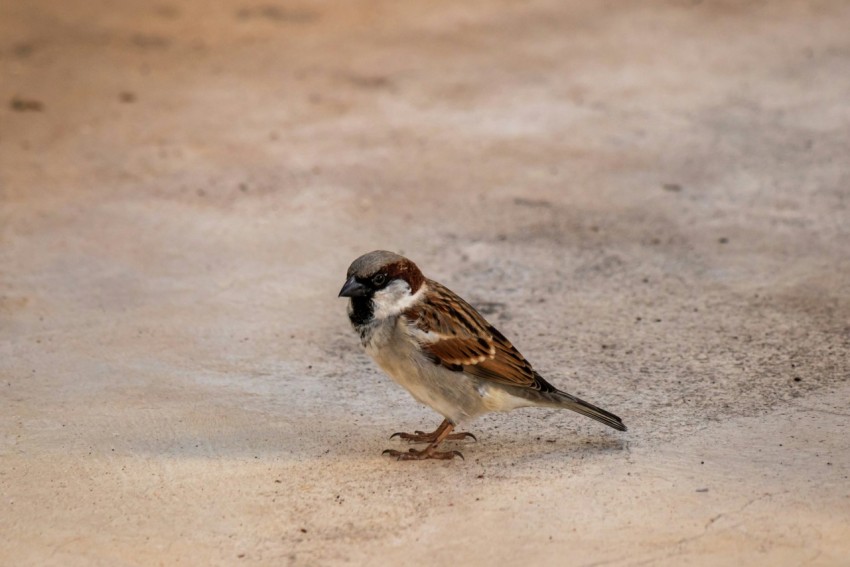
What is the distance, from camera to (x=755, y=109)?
9.13 meters

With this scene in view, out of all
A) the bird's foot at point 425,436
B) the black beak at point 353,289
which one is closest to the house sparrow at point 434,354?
the black beak at point 353,289

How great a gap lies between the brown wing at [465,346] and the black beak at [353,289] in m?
0.21

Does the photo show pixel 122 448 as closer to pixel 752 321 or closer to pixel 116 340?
pixel 116 340

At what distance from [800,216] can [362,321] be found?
12.1 ft

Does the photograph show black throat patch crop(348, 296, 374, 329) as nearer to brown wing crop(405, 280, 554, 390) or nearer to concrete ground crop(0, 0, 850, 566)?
brown wing crop(405, 280, 554, 390)

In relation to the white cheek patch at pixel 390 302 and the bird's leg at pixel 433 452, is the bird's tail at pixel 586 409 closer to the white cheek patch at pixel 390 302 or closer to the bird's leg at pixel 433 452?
the bird's leg at pixel 433 452

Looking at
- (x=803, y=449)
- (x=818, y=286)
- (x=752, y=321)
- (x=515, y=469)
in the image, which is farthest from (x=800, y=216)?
(x=515, y=469)

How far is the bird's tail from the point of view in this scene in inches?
187

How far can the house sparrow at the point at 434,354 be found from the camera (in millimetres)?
4695

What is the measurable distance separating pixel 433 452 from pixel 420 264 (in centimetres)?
222

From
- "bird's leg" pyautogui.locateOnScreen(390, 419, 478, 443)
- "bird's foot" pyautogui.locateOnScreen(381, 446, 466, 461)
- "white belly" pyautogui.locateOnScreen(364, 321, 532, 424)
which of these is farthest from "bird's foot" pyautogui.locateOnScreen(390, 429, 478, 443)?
"white belly" pyautogui.locateOnScreen(364, 321, 532, 424)

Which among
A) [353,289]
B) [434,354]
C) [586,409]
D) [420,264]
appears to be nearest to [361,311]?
[353,289]

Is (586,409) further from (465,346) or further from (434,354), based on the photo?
(434,354)

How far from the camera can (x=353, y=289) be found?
4.73 meters
